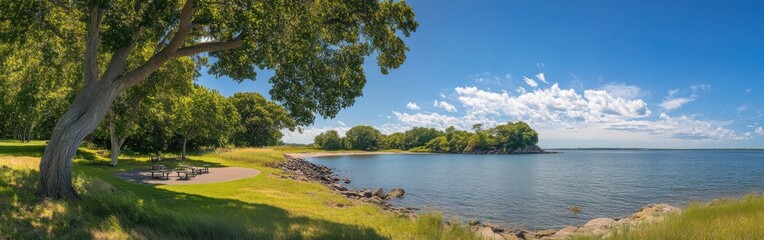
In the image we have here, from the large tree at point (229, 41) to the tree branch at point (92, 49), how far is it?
0.09 ft

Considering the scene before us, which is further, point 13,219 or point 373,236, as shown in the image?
point 373,236

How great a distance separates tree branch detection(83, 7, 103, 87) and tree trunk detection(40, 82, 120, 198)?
63 cm

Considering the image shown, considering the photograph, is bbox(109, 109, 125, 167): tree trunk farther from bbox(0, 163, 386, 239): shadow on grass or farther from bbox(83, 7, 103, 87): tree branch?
bbox(0, 163, 386, 239): shadow on grass

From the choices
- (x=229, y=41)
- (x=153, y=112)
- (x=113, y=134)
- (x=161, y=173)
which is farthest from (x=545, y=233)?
(x=153, y=112)

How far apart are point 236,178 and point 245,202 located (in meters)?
10.8

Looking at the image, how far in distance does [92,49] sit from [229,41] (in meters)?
4.02

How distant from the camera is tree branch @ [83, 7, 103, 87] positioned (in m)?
12.0

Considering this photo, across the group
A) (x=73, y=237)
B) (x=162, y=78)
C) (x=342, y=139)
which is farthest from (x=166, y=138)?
(x=342, y=139)

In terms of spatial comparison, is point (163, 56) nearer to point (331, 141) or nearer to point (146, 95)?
point (146, 95)

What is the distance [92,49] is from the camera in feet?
40.6

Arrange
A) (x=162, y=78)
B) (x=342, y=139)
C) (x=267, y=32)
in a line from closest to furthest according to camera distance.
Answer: (x=267, y=32) → (x=162, y=78) → (x=342, y=139)

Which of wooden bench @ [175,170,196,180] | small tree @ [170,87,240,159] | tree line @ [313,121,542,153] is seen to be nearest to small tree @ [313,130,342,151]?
tree line @ [313,121,542,153]

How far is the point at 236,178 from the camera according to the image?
2647 centimetres

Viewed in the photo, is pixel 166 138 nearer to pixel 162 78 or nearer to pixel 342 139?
pixel 162 78
